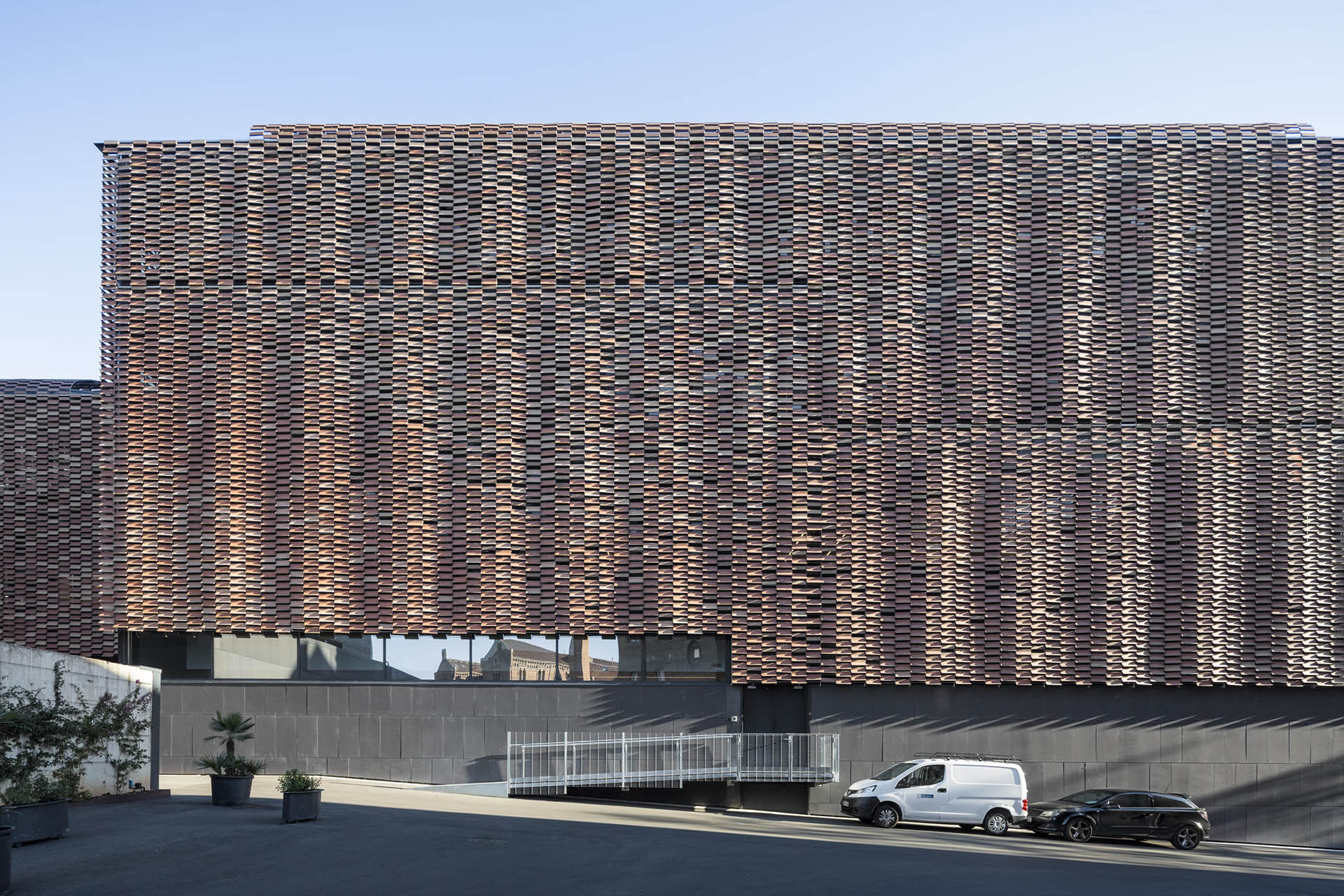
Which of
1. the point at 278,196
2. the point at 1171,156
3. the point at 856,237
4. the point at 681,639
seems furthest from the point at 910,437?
the point at 278,196

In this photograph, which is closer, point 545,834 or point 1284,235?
point 545,834

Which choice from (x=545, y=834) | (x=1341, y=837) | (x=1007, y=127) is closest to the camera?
(x=545, y=834)

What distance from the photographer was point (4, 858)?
12352 mm

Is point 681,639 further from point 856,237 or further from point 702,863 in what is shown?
point 702,863

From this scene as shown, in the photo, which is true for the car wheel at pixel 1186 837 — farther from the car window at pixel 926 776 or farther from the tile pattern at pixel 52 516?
the tile pattern at pixel 52 516

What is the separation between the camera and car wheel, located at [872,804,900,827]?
25.2 metres

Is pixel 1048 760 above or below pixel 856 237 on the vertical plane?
below

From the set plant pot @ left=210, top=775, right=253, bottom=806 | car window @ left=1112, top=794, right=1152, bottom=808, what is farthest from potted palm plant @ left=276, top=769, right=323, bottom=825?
car window @ left=1112, top=794, right=1152, bottom=808

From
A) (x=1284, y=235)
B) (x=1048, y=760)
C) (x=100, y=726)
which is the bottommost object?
(x=1048, y=760)

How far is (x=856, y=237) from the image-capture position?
97.2 ft

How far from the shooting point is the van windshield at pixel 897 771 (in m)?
25.7

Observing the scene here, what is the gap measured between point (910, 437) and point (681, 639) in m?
7.32

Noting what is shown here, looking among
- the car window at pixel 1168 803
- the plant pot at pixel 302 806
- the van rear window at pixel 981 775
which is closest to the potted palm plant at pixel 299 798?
the plant pot at pixel 302 806

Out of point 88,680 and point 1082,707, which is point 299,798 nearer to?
point 88,680
